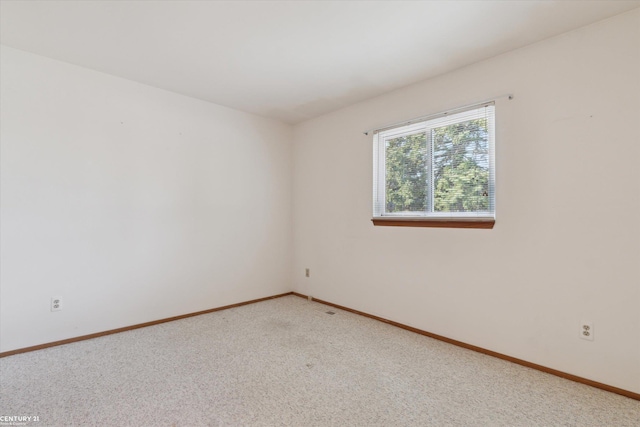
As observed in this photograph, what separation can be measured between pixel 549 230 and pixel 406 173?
4.25 ft

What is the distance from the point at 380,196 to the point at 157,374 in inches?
99.0

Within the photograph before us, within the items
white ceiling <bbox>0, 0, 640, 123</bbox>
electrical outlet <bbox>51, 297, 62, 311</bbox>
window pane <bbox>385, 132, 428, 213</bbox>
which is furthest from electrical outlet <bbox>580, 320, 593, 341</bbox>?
electrical outlet <bbox>51, 297, 62, 311</bbox>

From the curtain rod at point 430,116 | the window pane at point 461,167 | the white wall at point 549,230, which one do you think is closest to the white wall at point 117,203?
the curtain rod at point 430,116

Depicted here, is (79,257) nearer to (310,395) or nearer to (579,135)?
(310,395)

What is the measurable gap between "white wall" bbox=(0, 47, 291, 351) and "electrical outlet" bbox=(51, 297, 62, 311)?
41 millimetres

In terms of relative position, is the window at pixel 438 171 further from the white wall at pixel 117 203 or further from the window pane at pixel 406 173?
the white wall at pixel 117 203

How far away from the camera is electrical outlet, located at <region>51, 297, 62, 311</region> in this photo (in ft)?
8.37

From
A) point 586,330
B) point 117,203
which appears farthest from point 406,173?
point 117,203

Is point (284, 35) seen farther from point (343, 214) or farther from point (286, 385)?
point (286, 385)

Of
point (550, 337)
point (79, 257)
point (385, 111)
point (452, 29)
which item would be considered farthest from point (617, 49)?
point (79, 257)

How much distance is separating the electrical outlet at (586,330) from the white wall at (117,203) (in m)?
3.20

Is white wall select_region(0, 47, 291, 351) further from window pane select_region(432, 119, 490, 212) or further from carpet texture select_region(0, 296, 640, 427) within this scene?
window pane select_region(432, 119, 490, 212)

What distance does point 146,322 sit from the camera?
3043 mm

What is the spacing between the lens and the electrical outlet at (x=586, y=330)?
6.60 ft
